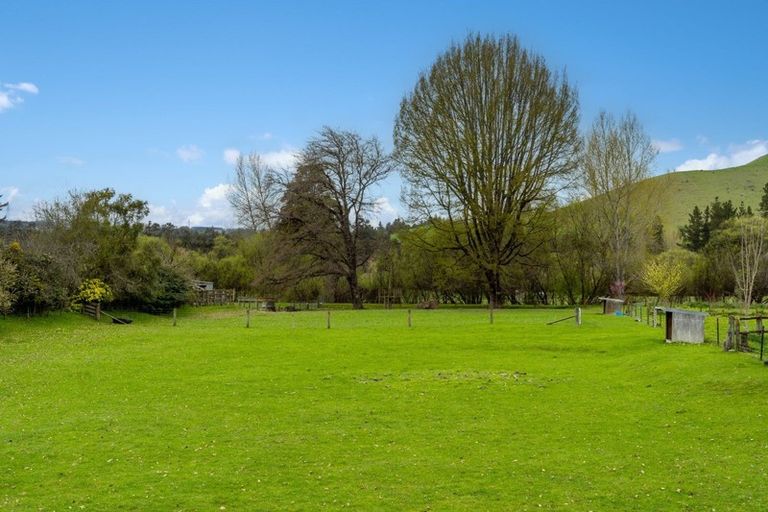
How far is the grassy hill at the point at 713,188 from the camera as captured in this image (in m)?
125

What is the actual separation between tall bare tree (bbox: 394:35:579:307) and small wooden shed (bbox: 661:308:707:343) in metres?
29.3

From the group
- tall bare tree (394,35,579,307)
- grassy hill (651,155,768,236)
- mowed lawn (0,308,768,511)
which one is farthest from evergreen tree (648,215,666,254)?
mowed lawn (0,308,768,511)

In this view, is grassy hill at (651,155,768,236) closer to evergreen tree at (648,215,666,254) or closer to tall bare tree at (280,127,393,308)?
evergreen tree at (648,215,666,254)

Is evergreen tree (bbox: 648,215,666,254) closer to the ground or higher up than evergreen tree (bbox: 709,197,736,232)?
closer to the ground

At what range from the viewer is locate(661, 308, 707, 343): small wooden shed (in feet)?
79.8

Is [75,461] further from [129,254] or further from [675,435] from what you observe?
[129,254]

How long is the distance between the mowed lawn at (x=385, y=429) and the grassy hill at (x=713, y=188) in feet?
347

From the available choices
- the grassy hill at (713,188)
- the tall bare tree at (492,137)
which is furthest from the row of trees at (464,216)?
the grassy hill at (713,188)

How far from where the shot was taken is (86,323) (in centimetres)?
3928

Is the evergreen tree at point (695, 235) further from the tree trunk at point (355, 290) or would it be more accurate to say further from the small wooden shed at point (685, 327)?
the small wooden shed at point (685, 327)

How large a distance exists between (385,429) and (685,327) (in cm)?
1655

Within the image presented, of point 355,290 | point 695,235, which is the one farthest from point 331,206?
point 695,235

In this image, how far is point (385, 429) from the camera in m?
13.1

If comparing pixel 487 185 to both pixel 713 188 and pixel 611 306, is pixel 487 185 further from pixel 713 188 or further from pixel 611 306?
pixel 713 188
